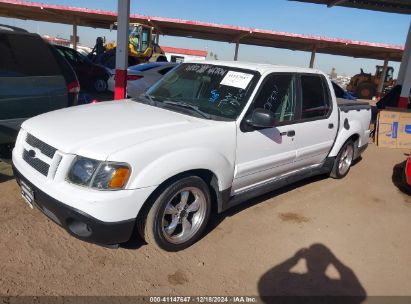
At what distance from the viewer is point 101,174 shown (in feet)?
9.17

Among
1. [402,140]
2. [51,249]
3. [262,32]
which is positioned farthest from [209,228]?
[262,32]

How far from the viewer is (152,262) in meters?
3.28

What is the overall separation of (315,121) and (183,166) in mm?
2336

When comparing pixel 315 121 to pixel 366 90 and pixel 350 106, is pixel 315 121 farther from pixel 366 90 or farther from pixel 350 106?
pixel 366 90

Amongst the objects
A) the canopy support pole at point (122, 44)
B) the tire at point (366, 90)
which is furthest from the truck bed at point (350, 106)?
the tire at point (366, 90)

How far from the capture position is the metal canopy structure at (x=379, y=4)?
11.2 metres

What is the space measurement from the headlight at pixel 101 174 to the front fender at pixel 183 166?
0.32ft

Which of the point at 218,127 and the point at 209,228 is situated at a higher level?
the point at 218,127

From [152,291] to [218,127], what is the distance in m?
1.53

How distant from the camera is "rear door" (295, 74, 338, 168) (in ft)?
14.9

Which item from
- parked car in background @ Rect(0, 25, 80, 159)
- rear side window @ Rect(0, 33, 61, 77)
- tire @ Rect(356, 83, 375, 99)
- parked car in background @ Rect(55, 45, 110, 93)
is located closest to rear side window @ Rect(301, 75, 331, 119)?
parked car in background @ Rect(0, 25, 80, 159)

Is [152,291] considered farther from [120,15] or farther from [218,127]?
[120,15]

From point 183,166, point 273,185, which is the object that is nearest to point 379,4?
point 273,185

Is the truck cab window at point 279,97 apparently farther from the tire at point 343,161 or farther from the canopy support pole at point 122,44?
the canopy support pole at point 122,44
